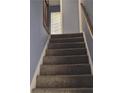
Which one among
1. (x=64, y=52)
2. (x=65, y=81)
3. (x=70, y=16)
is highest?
(x=70, y=16)

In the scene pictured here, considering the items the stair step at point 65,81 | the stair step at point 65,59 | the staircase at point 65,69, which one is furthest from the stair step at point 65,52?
the stair step at point 65,81

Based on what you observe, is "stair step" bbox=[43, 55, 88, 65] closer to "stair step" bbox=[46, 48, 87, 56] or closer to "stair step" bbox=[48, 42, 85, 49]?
"stair step" bbox=[46, 48, 87, 56]

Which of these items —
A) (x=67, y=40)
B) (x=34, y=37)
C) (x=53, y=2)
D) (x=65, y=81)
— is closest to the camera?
(x=65, y=81)

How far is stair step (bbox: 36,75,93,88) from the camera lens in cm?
342

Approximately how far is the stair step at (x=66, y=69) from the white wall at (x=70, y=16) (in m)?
3.20

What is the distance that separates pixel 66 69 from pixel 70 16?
358cm

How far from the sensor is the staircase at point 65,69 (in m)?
3.37

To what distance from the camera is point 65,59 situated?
4.15m

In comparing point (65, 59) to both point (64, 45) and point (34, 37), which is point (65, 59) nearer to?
point (64, 45)

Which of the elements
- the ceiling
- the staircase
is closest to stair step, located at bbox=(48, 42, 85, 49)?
the staircase

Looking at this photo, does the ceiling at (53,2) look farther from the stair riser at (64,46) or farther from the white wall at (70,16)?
the stair riser at (64,46)

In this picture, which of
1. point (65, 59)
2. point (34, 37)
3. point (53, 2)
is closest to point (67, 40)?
point (65, 59)
